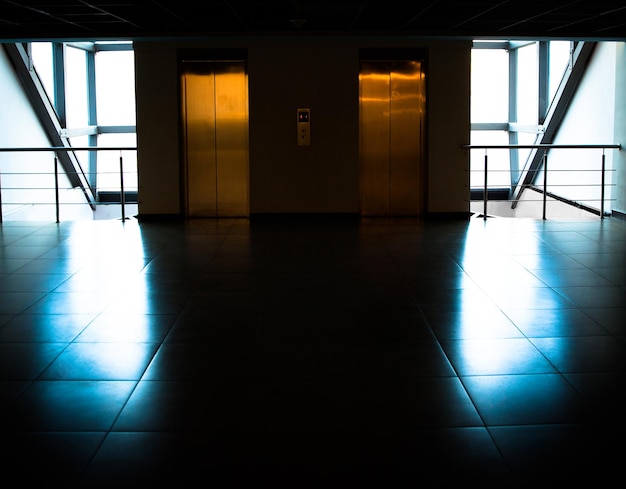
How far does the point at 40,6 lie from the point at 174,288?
2.83m

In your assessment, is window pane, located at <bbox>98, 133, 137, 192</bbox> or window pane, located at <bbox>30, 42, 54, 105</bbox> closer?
window pane, located at <bbox>30, 42, 54, 105</bbox>

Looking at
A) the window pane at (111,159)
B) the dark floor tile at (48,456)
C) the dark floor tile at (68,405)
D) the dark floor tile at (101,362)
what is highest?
the window pane at (111,159)

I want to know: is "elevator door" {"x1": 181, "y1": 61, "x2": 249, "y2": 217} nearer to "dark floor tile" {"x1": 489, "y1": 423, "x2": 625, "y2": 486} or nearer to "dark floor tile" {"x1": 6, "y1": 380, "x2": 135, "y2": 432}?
"dark floor tile" {"x1": 6, "y1": 380, "x2": 135, "y2": 432}

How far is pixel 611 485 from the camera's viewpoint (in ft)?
8.77

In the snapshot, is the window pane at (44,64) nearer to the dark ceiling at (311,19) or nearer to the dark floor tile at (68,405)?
the dark ceiling at (311,19)

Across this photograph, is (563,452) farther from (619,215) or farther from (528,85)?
(528,85)

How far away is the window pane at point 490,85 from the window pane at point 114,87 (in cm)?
631

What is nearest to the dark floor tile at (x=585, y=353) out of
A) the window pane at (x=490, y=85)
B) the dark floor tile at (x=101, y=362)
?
the dark floor tile at (x=101, y=362)

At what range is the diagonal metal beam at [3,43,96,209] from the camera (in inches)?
431

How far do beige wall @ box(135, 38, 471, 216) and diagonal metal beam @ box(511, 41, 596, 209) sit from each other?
1.68 m

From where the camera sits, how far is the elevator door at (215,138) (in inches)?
399

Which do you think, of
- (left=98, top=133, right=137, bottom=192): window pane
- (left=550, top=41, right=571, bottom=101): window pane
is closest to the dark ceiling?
(left=550, top=41, right=571, bottom=101): window pane

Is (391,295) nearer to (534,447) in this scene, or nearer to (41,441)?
(534,447)

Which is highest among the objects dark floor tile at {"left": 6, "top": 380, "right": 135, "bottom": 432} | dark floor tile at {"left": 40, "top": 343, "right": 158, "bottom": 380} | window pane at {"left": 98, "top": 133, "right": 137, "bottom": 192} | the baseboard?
window pane at {"left": 98, "top": 133, "right": 137, "bottom": 192}
